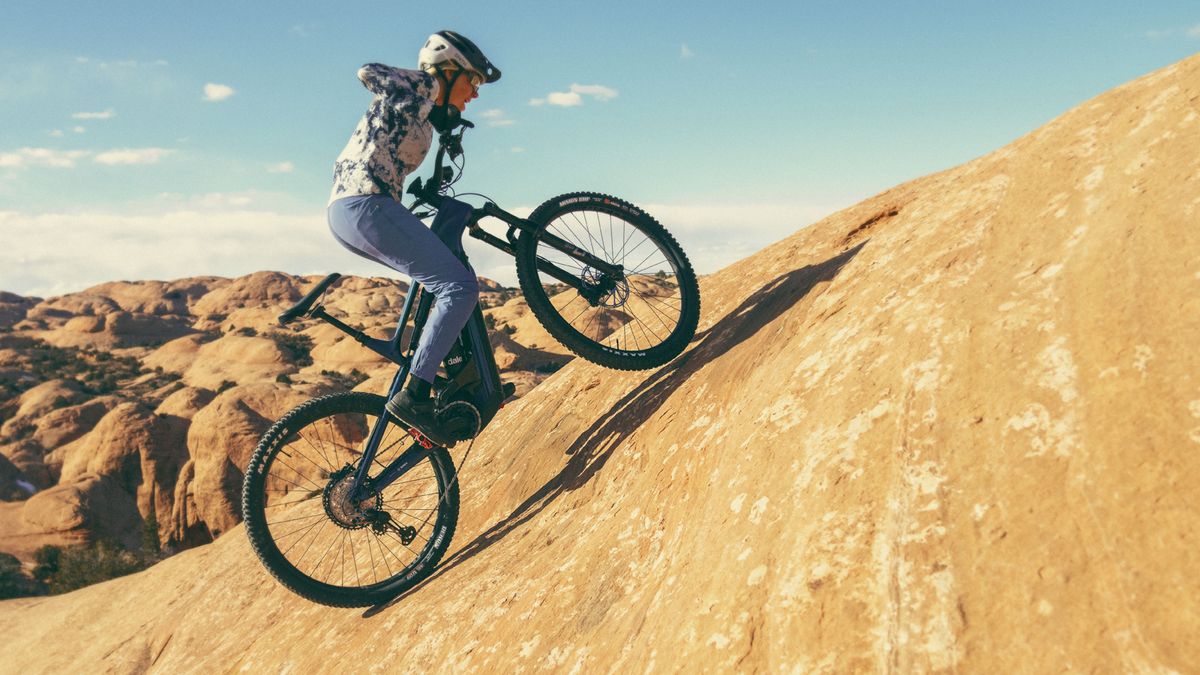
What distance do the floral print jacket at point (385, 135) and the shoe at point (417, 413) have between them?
4.68 feet

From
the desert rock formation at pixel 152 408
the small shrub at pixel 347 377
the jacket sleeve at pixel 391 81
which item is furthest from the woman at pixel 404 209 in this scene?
the small shrub at pixel 347 377

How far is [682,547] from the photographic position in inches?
155

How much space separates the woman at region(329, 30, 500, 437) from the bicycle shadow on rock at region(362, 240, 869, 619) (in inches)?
44.9

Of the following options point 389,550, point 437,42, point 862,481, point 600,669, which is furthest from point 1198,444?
point 389,550

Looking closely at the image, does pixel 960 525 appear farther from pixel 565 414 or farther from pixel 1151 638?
pixel 565 414

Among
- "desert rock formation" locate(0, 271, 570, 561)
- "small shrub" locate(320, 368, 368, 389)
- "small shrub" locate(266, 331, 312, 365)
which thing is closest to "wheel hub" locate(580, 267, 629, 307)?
"desert rock formation" locate(0, 271, 570, 561)

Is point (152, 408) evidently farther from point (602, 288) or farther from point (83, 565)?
point (602, 288)

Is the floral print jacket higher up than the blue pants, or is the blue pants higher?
the floral print jacket

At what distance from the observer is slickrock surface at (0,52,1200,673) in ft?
8.04

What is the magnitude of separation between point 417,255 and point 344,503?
75.9 inches

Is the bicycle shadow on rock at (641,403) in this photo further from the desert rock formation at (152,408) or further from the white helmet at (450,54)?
the desert rock formation at (152,408)

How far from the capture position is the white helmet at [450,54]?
220 inches

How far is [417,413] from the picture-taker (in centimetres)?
552

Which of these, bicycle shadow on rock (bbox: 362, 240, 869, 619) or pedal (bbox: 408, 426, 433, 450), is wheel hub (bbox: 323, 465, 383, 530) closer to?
pedal (bbox: 408, 426, 433, 450)
